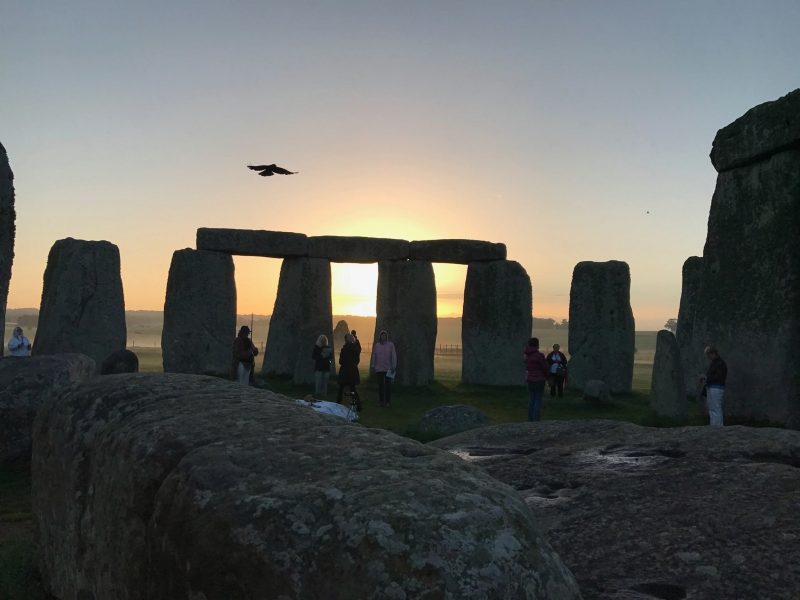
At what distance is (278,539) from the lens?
233 cm

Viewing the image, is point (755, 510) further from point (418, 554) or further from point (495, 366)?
point (495, 366)

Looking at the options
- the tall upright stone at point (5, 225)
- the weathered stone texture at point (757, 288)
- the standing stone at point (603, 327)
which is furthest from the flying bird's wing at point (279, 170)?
the standing stone at point (603, 327)

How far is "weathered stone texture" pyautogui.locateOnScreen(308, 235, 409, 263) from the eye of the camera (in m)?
22.1

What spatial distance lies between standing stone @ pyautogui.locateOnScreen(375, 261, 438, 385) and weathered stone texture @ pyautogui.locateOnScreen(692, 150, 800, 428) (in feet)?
32.9

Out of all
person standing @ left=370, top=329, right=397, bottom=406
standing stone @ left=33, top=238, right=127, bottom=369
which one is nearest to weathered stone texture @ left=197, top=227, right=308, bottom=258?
standing stone @ left=33, top=238, right=127, bottom=369

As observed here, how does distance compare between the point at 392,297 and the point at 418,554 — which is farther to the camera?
the point at 392,297

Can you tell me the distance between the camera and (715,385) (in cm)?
1082

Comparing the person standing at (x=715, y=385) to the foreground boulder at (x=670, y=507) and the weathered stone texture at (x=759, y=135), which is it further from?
the foreground boulder at (x=670, y=507)

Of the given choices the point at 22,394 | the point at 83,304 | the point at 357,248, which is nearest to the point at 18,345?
the point at 83,304

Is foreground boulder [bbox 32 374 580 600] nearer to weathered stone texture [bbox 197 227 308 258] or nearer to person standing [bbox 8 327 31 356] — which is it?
person standing [bbox 8 327 31 356]

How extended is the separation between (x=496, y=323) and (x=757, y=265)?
1117 cm

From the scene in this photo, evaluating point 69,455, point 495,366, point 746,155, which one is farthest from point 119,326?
point 69,455

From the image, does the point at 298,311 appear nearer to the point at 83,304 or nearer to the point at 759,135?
the point at 83,304

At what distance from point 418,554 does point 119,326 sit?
16.3 metres
